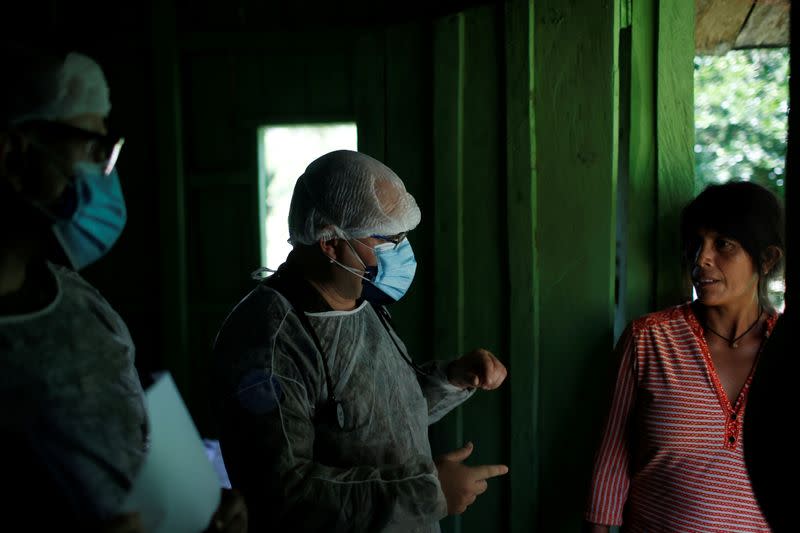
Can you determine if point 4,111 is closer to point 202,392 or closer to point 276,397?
point 276,397

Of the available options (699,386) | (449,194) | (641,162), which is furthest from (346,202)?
(699,386)

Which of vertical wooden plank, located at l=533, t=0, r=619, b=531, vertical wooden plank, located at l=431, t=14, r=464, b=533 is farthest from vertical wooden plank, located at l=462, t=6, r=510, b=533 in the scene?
vertical wooden plank, located at l=533, t=0, r=619, b=531

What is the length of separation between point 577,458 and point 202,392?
3.95 meters

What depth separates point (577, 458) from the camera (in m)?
2.51

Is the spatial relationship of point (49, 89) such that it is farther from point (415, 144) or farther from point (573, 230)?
point (573, 230)

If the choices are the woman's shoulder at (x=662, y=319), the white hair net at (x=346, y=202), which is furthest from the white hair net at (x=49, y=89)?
the woman's shoulder at (x=662, y=319)

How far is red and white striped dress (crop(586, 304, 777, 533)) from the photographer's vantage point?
2.04m

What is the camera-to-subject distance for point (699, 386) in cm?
212

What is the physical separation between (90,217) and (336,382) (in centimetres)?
73

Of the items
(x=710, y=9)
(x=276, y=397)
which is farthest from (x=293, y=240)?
(x=710, y=9)

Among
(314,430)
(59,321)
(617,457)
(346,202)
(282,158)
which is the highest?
(282,158)

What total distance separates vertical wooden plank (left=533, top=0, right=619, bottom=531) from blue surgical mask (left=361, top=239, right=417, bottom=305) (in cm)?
71

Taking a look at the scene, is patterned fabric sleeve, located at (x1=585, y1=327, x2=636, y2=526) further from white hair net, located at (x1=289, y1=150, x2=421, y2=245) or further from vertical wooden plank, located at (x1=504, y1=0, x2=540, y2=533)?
white hair net, located at (x1=289, y1=150, x2=421, y2=245)

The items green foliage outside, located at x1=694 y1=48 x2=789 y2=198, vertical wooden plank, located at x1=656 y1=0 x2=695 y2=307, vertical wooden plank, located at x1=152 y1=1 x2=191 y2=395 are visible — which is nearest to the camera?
vertical wooden plank, located at x1=656 y1=0 x2=695 y2=307
